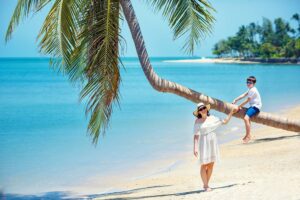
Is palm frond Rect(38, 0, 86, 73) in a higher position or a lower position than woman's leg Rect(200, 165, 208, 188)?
higher

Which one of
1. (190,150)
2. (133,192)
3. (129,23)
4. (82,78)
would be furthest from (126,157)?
(129,23)

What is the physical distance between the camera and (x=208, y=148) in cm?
755

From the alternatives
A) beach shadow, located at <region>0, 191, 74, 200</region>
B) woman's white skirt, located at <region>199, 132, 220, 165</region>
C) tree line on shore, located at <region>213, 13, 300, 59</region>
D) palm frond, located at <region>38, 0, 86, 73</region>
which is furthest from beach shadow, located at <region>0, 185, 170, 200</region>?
tree line on shore, located at <region>213, 13, 300, 59</region>

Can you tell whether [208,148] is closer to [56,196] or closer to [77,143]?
[56,196]

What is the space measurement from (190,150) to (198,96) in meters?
8.09

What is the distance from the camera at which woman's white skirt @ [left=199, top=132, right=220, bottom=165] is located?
24.5 feet

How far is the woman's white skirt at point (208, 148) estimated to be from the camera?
294 inches

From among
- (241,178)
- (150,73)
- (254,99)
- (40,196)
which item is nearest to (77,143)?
(40,196)

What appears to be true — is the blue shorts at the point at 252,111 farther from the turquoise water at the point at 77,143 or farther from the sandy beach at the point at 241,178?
the turquoise water at the point at 77,143

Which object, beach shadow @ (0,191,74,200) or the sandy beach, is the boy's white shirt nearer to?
the sandy beach

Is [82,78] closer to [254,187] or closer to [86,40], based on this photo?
[86,40]

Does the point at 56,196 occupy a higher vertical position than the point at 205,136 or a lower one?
lower

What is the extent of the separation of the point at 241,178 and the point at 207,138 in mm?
1956

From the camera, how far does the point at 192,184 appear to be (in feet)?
31.3
